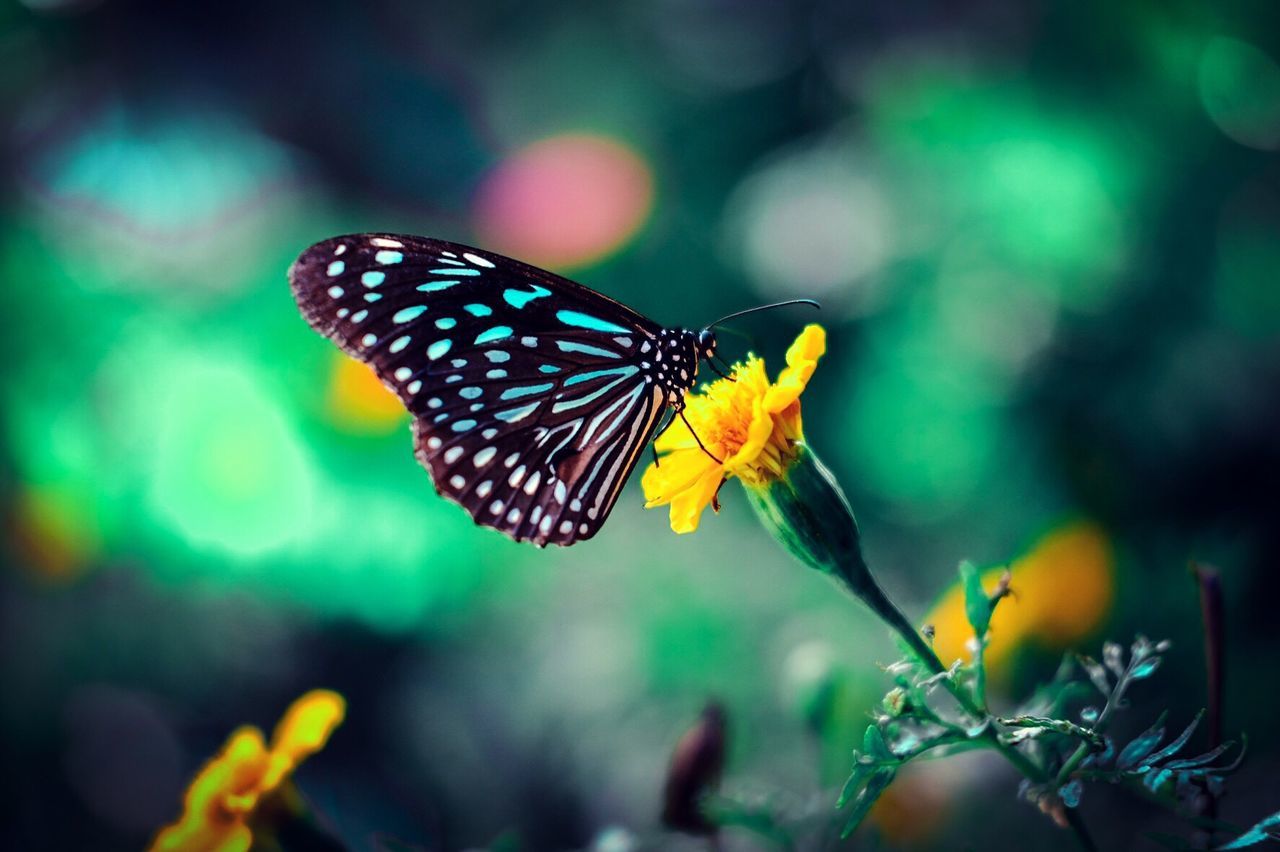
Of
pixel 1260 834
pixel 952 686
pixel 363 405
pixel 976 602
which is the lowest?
pixel 1260 834

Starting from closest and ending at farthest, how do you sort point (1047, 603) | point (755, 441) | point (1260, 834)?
point (1260, 834), point (755, 441), point (1047, 603)

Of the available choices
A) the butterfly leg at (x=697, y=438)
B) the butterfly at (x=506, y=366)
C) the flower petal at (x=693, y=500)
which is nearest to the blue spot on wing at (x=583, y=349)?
the butterfly at (x=506, y=366)

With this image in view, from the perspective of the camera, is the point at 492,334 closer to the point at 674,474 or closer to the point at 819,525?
the point at 674,474

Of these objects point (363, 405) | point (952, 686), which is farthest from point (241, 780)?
point (363, 405)

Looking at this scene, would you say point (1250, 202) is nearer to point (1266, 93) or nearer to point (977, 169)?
point (1266, 93)

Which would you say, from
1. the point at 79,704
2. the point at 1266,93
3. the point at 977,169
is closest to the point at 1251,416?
the point at 1266,93

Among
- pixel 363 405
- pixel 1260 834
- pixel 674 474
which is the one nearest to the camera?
pixel 1260 834

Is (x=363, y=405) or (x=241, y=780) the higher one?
(x=363, y=405)

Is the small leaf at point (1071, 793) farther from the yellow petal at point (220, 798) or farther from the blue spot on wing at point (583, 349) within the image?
the yellow petal at point (220, 798)
